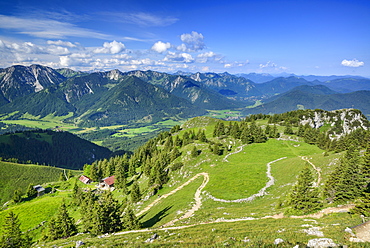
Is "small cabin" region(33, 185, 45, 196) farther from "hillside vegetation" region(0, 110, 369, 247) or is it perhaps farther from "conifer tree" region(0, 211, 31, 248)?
"conifer tree" region(0, 211, 31, 248)

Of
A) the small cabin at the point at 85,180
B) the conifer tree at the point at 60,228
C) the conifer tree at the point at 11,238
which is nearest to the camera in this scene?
the conifer tree at the point at 11,238

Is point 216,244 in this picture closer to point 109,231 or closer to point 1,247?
point 109,231

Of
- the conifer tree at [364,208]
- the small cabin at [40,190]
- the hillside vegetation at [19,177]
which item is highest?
the conifer tree at [364,208]

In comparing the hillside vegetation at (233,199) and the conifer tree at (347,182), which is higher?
the conifer tree at (347,182)

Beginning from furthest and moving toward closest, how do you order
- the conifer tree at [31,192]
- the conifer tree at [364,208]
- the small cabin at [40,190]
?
the small cabin at [40,190], the conifer tree at [31,192], the conifer tree at [364,208]

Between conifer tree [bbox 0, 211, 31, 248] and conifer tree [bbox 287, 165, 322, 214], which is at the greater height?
conifer tree [bbox 287, 165, 322, 214]

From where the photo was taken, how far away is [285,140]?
113375 millimetres

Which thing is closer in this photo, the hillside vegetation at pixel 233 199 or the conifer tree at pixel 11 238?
the hillside vegetation at pixel 233 199

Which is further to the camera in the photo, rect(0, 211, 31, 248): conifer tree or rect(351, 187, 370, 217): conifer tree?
rect(0, 211, 31, 248): conifer tree

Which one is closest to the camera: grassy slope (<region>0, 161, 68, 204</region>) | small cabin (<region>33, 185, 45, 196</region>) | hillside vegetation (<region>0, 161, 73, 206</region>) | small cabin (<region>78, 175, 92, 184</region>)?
small cabin (<region>33, 185, 45, 196</region>)

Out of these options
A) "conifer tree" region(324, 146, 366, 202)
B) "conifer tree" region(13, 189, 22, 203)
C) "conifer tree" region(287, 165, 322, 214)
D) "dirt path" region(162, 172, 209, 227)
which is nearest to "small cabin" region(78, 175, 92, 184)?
"conifer tree" region(13, 189, 22, 203)

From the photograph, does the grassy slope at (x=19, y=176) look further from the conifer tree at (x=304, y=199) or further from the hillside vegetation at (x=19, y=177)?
the conifer tree at (x=304, y=199)

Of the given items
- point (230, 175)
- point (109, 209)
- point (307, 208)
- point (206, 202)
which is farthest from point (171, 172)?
point (307, 208)

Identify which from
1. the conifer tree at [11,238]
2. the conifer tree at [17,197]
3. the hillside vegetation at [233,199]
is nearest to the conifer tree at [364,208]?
the hillside vegetation at [233,199]
